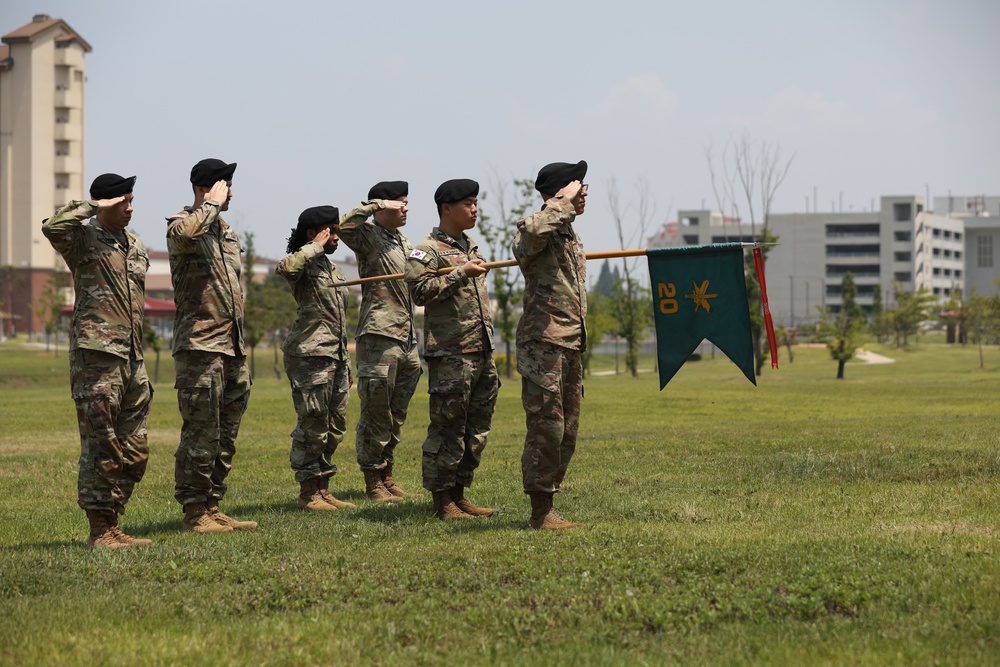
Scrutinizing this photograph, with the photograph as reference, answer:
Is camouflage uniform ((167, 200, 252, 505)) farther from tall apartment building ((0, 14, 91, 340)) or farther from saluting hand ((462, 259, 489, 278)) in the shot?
tall apartment building ((0, 14, 91, 340))

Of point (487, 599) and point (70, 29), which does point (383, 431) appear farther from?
point (70, 29)

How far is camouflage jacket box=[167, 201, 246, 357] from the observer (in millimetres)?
8320

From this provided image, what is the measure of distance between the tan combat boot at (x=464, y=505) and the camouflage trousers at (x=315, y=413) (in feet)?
4.68

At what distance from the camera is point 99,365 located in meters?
7.67

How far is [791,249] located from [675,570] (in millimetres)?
124857

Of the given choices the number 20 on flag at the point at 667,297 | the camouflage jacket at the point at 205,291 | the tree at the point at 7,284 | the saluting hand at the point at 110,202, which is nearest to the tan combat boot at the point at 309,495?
the camouflage jacket at the point at 205,291

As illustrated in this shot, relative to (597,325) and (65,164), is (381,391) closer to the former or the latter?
(597,325)

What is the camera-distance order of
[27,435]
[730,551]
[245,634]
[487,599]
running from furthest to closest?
[27,435], [730,551], [487,599], [245,634]

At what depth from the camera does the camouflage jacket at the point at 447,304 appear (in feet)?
28.6

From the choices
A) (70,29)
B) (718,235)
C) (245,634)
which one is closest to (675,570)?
(245,634)

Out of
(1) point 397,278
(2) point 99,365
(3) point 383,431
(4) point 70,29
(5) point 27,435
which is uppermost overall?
(4) point 70,29

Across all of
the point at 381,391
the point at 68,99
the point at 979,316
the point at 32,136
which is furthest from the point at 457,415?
the point at 68,99

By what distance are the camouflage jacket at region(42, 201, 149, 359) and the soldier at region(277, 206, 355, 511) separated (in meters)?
2.02

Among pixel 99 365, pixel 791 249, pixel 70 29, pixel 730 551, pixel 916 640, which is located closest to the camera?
pixel 916 640
